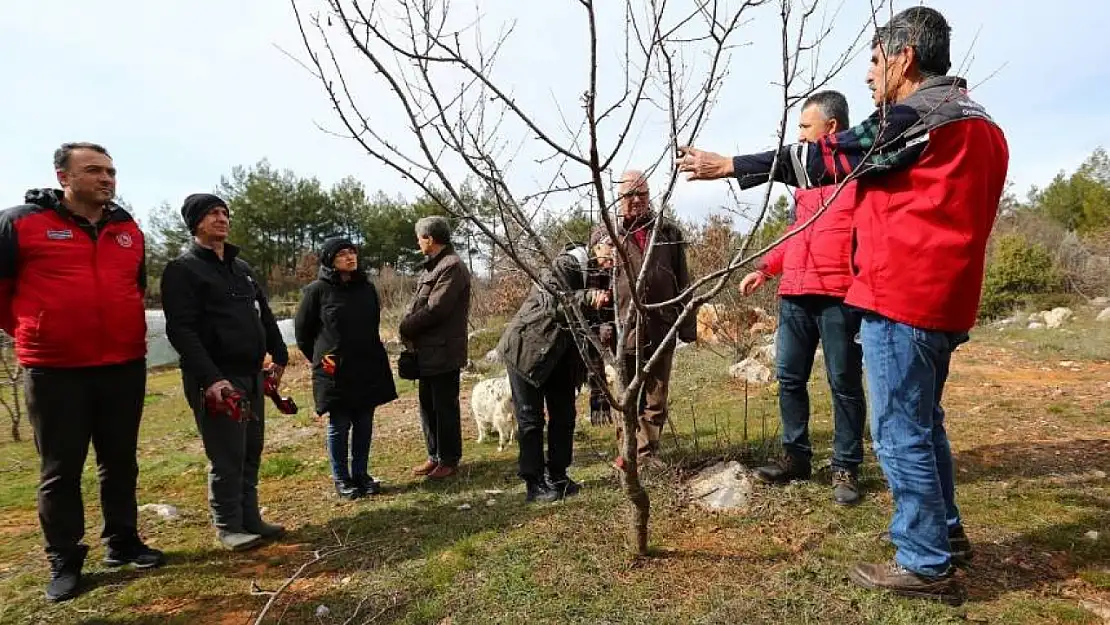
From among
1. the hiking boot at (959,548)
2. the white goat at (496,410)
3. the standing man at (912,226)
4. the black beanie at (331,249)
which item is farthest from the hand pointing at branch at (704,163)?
the white goat at (496,410)

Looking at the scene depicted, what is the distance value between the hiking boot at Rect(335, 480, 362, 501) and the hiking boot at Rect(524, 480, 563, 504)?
1263mm

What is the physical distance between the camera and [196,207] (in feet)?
10.0

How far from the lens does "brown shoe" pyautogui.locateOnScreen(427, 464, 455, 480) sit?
13.8 ft

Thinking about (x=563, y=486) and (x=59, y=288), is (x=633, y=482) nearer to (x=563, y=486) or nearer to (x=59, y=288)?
(x=563, y=486)

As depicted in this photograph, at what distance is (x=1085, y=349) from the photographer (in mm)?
7633

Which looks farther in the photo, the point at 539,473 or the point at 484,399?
the point at 484,399

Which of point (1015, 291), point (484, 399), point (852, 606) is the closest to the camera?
point (852, 606)

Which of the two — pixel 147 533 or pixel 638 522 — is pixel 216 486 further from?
pixel 638 522

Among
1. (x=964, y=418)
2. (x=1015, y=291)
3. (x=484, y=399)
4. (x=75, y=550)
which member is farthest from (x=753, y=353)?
(x=1015, y=291)

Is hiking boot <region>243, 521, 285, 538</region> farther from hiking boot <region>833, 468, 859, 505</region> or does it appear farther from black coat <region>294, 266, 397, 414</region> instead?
hiking boot <region>833, 468, 859, 505</region>

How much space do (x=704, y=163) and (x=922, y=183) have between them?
2.37 feet

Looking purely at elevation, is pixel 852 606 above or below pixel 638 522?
below

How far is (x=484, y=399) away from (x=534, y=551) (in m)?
2.73

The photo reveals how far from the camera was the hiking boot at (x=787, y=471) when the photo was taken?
122 inches
